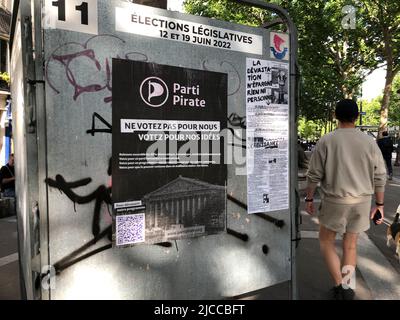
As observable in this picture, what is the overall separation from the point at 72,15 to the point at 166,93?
0.66 metres

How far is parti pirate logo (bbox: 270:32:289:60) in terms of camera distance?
2.91 meters

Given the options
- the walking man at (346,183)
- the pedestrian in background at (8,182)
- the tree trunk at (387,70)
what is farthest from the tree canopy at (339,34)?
the walking man at (346,183)

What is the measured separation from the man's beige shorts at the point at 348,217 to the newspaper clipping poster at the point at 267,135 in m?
0.89

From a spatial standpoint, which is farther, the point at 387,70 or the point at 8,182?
the point at 387,70

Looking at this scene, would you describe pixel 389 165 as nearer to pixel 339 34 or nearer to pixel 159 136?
pixel 339 34

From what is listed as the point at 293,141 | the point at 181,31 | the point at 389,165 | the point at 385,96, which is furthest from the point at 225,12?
the point at 181,31

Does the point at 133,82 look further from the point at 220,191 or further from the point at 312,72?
the point at 312,72

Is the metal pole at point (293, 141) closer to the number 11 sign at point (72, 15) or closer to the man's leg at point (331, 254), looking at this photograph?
the man's leg at point (331, 254)

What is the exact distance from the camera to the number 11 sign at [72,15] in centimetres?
210

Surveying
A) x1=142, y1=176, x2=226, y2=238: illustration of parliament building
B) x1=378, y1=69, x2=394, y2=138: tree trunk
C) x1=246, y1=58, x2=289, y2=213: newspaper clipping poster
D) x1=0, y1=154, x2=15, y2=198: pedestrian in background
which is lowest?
x1=0, y1=154, x2=15, y2=198: pedestrian in background

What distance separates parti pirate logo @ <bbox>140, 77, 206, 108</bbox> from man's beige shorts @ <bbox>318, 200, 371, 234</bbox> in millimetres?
1817

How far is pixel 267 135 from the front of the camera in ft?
9.59

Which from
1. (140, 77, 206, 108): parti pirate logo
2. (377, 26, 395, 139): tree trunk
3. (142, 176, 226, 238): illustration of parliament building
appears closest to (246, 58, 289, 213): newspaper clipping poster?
(142, 176, 226, 238): illustration of parliament building

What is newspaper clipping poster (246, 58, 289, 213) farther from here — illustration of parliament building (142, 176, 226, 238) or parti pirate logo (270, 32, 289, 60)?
illustration of parliament building (142, 176, 226, 238)
